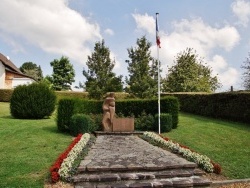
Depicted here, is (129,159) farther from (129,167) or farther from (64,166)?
(64,166)

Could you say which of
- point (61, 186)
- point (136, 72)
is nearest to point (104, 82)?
point (136, 72)

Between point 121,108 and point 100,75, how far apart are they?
42.6 feet

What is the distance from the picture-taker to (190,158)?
9953 millimetres

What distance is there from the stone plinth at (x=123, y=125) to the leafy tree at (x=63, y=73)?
40285 millimetres

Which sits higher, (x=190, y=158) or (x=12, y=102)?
(x=12, y=102)

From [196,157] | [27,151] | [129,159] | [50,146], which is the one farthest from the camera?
[50,146]

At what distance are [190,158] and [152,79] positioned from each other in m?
21.5

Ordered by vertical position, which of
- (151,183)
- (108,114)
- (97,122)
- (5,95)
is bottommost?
(151,183)

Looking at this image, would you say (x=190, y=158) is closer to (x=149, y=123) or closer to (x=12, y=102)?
(x=149, y=123)

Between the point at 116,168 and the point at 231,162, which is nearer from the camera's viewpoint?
the point at 116,168

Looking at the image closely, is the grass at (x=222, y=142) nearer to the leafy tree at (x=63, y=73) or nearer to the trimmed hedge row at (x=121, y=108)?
the trimmed hedge row at (x=121, y=108)

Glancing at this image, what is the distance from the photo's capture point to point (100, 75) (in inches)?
1271

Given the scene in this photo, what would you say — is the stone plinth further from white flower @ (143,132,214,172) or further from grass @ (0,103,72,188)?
white flower @ (143,132,214,172)

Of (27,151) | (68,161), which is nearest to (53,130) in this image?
(27,151)
